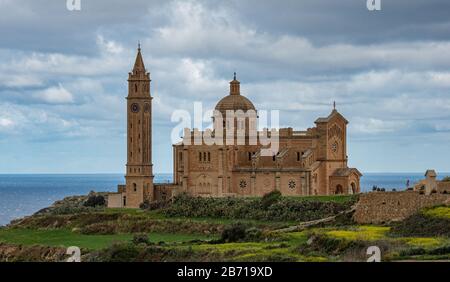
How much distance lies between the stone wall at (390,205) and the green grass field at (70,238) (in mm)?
8541

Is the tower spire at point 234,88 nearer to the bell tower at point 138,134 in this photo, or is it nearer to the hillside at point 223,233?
the bell tower at point 138,134

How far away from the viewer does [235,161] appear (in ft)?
283

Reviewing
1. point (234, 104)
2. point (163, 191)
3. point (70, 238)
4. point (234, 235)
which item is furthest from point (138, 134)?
point (234, 235)

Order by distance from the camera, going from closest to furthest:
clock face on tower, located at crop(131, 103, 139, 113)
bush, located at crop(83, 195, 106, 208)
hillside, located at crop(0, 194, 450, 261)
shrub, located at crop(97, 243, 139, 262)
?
hillside, located at crop(0, 194, 450, 261), shrub, located at crop(97, 243, 139, 262), clock face on tower, located at crop(131, 103, 139, 113), bush, located at crop(83, 195, 106, 208)

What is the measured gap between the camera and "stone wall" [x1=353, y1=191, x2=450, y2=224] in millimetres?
57906

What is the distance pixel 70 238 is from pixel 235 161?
2323cm

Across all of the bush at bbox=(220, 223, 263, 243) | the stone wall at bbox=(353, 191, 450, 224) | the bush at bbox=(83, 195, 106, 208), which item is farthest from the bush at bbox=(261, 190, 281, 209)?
the bush at bbox=(83, 195, 106, 208)

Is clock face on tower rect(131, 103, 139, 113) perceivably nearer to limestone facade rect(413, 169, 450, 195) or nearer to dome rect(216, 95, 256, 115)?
dome rect(216, 95, 256, 115)

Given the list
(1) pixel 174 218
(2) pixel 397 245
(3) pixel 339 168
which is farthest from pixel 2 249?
Result: (3) pixel 339 168

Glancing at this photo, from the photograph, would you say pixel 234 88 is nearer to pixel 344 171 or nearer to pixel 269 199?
pixel 344 171

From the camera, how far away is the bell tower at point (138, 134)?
289ft
